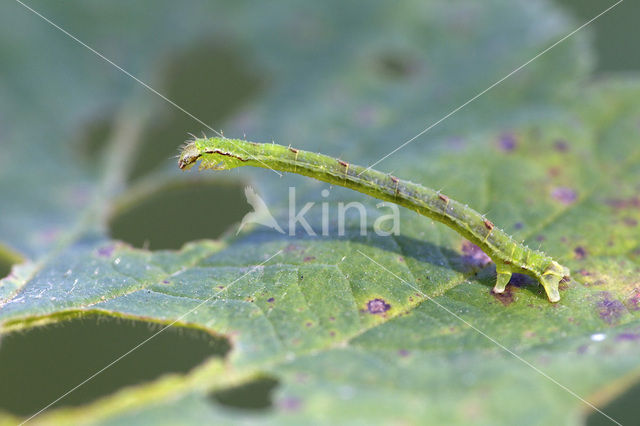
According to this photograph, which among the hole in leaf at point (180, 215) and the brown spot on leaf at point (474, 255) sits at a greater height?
the hole in leaf at point (180, 215)

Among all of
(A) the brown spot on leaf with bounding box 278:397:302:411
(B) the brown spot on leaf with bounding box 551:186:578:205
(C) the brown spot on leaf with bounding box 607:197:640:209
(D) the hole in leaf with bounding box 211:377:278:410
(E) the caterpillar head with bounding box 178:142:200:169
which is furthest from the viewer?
(B) the brown spot on leaf with bounding box 551:186:578:205

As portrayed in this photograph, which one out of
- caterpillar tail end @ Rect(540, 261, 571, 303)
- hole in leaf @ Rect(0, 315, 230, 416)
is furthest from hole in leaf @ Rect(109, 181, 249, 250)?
caterpillar tail end @ Rect(540, 261, 571, 303)

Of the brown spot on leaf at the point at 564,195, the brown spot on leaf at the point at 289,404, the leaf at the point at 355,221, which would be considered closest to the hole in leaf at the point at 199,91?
the leaf at the point at 355,221

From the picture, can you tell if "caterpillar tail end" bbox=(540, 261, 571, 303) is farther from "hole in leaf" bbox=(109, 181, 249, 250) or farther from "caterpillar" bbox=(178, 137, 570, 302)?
"hole in leaf" bbox=(109, 181, 249, 250)

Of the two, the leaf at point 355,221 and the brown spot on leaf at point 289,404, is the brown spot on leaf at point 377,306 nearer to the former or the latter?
the leaf at point 355,221

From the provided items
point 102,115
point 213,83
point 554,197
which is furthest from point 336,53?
point 554,197

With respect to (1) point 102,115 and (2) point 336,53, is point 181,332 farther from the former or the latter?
(2) point 336,53
